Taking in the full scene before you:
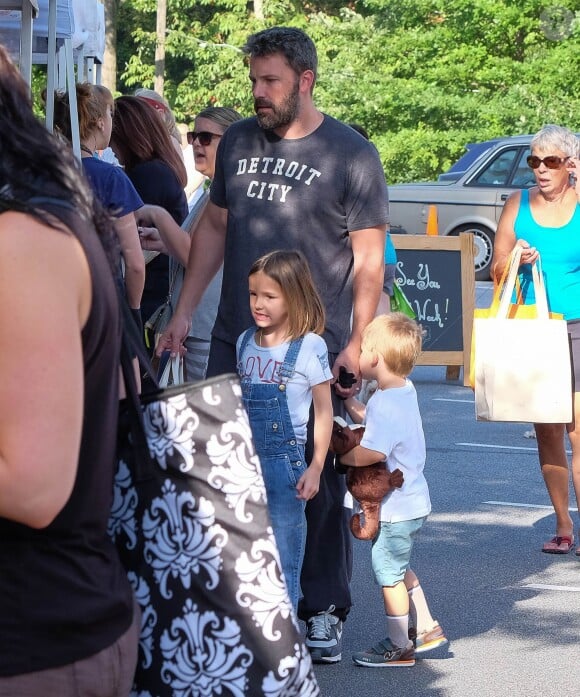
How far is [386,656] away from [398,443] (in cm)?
81

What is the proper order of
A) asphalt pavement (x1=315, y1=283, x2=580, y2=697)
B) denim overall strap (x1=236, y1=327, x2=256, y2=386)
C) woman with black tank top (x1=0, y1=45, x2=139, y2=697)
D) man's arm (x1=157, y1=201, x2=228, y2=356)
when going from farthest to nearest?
man's arm (x1=157, y1=201, x2=228, y2=356)
asphalt pavement (x1=315, y1=283, x2=580, y2=697)
denim overall strap (x1=236, y1=327, x2=256, y2=386)
woman with black tank top (x1=0, y1=45, x2=139, y2=697)

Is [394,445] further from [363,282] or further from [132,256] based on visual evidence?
[132,256]

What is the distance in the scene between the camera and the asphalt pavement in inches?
193

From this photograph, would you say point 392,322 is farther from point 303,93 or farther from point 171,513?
point 171,513

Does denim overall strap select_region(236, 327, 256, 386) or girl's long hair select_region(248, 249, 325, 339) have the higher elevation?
girl's long hair select_region(248, 249, 325, 339)

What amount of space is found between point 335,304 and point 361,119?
23.5m

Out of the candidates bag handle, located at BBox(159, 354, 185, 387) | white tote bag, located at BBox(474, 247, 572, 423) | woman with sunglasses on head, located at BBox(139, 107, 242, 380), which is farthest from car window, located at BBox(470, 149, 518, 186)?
bag handle, located at BBox(159, 354, 185, 387)

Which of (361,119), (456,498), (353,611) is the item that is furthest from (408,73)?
(353,611)

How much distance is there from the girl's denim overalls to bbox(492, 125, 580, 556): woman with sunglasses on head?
7.60ft

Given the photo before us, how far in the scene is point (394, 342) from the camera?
471 centimetres

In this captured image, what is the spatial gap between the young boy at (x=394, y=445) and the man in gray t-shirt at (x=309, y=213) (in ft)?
0.36

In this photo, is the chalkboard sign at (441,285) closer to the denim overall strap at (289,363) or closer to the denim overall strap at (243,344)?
the denim overall strap at (243,344)

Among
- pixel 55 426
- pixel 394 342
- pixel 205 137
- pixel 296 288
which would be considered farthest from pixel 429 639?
pixel 55 426

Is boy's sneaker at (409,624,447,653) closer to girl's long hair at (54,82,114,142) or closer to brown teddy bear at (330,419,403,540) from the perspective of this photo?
Answer: brown teddy bear at (330,419,403,540)
